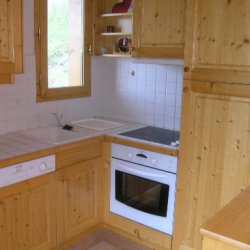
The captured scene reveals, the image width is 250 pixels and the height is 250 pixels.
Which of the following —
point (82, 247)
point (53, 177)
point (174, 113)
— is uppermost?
point (174, 113)

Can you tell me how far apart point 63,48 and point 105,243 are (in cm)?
174

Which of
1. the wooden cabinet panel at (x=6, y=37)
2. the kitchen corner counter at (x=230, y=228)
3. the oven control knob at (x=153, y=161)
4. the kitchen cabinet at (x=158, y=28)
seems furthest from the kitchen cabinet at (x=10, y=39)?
the kitchen corner counter at (x=230, y=228)

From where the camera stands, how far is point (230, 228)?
1.13 m

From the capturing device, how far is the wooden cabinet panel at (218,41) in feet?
6.76

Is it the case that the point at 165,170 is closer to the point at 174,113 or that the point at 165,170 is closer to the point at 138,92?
the point at 174,113

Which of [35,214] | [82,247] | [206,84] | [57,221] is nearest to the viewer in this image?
[206,84]

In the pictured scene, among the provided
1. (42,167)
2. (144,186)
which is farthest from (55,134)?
(144,186)

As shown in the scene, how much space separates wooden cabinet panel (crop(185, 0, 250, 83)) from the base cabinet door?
3.62ft

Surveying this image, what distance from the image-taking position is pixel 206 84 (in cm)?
225

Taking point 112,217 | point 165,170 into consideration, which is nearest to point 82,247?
point 112,217

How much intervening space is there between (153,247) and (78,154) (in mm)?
936

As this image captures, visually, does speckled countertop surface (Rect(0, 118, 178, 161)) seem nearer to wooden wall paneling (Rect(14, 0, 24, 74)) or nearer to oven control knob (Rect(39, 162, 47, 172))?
oven control knob (Rect(39, 162, 47, 172))

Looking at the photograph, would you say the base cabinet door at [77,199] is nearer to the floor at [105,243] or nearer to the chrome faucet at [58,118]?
the floor at [105,243]

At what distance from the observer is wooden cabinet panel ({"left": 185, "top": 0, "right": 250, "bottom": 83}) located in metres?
2.06
